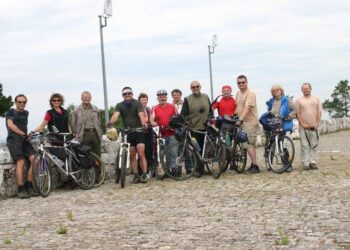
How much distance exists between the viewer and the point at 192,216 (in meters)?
6.84

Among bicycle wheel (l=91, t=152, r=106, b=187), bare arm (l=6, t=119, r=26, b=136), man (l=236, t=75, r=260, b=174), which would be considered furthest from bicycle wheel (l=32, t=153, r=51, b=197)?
man (l=236, t=75, r=260, b=174)

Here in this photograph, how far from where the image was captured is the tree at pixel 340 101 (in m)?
71.0

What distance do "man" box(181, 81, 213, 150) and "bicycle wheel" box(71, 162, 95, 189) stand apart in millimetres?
2083

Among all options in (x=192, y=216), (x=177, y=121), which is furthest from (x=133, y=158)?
(x=192, y=216)

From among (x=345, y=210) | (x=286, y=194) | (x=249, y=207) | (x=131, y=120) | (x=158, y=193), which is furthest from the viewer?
(x=131, y=120)

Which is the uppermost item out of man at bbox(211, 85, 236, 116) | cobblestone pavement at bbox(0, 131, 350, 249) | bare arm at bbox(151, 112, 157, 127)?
man at bbox(211, 85, 236, 116)

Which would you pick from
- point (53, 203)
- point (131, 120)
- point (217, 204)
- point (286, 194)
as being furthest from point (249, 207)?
point (131, 120)

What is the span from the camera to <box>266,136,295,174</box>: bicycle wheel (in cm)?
1105

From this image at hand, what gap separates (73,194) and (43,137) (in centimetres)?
113

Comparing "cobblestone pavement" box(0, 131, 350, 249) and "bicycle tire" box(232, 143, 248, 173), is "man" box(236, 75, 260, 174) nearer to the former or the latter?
"bicycle tire" box(232, 143, 248, 173)

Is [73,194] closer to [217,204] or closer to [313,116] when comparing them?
[217,204]

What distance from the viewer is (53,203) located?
8.66m

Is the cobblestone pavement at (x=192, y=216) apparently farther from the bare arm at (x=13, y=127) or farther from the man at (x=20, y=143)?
the bare arm at (x=13, y=127)

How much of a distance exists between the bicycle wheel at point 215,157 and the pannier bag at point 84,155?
2186 millimetres
